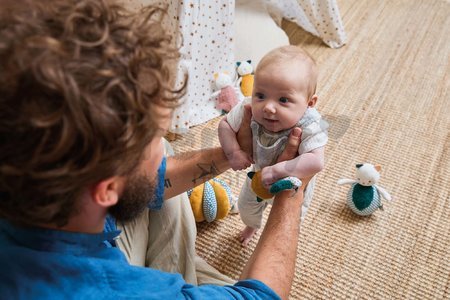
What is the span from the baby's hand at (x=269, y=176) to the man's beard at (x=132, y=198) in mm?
341

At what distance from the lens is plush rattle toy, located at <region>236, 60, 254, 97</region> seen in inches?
72.0

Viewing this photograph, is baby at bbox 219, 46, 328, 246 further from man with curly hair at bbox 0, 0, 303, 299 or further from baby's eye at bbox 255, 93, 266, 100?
man with curly hair at bbox 0, 0, 303, 299

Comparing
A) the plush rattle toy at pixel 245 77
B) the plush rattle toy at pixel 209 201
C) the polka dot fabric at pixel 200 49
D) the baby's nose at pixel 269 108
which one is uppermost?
the baby's nose at pixel 269 108

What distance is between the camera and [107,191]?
0.62 metres

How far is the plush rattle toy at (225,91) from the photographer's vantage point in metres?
1.78

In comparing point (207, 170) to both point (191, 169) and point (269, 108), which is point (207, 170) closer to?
point (191, 169)

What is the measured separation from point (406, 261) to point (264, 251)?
0.67 meters

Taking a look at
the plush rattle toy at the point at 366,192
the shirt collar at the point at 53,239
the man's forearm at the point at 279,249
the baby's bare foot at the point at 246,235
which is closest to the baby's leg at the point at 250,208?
the baby's bare foot at the point at 246,235

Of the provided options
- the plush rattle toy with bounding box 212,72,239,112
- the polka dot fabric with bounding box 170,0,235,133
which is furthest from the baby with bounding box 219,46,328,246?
the plush rattle toy with bounding box 212,72,239,112

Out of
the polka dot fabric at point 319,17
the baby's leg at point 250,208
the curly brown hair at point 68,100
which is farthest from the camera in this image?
the polka dot fabric at point 319,17

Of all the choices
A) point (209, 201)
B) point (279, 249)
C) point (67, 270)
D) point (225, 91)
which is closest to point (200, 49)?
point (225, 91)

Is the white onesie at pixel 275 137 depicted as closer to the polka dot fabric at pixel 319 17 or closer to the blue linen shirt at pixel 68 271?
the blue linen shirt at pixel 68 271

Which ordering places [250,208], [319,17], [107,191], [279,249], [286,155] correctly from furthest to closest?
1. [319,17]
2. [250,208]
3. [286,155]
4. [279,249]
5. [107,191]

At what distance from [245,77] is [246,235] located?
74 centimetres
